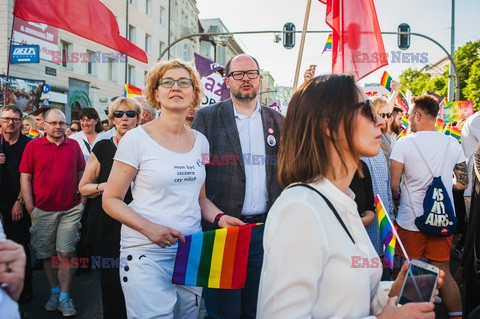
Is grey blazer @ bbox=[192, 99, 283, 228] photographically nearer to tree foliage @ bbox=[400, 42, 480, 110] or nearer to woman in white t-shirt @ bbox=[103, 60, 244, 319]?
woman in white t-shirt @ bbox=[103, 60, 244, 319]

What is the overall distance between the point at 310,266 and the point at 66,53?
22927 mm

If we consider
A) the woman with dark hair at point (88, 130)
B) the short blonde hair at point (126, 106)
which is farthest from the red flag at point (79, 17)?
the short blonde hair at point (126, 106)

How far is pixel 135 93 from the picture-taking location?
8.89m

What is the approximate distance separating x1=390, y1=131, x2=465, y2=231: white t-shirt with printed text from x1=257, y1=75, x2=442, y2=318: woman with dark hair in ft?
8.46

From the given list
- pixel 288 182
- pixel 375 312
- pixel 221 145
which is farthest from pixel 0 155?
pixel 375 312

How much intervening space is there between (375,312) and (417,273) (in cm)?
24

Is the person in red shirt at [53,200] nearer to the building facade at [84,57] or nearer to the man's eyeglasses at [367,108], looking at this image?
the man's eyeglasses at [367,108]

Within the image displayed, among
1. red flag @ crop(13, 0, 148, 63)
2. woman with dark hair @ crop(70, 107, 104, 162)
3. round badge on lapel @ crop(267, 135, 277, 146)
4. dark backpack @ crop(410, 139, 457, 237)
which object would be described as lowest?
dark backpack @ crop(410, 139, 457, 237)

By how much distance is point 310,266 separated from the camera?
139cm

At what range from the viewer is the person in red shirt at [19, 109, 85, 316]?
4.81 metres

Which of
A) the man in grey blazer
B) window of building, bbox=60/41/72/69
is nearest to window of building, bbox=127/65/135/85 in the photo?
window of building, bbox=60/41/72/69

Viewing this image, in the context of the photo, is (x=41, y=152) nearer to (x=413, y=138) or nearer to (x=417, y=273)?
(x=413, y=138)

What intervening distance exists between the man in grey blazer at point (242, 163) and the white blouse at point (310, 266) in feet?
6.14

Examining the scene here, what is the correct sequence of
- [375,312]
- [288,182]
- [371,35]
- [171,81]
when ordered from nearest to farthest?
[375,312] → [288,182] → [171,81] → [371,35]
